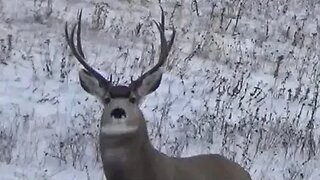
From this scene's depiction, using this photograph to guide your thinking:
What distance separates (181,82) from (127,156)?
484 cm

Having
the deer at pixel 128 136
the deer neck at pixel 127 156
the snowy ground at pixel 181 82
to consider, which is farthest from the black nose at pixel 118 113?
the snowy ground at pixel 181 82

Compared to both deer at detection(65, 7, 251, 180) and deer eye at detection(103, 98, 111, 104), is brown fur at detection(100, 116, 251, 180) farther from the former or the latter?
deer eye at detection(103, 98, 111, 104)

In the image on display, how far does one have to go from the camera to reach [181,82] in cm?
1042

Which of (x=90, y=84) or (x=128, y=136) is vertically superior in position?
(x=90, y=84)

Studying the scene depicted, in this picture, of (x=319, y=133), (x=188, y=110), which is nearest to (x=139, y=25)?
(x=188, y=110)

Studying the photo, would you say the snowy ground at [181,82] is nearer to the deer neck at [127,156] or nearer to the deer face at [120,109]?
the deer neck at [127,156]

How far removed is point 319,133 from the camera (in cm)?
928

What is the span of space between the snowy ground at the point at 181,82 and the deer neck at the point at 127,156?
2070 mm

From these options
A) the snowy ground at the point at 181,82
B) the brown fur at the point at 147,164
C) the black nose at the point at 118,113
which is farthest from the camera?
the snowy ground at the point at 181,82

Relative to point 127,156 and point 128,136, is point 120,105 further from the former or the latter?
point 127,156

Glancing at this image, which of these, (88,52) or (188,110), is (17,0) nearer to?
(88,52)

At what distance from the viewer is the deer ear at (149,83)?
5883mm

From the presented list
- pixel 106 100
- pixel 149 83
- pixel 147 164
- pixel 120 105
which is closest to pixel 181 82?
pixel 149 83

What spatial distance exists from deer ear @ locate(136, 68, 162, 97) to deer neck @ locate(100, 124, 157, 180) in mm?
293
